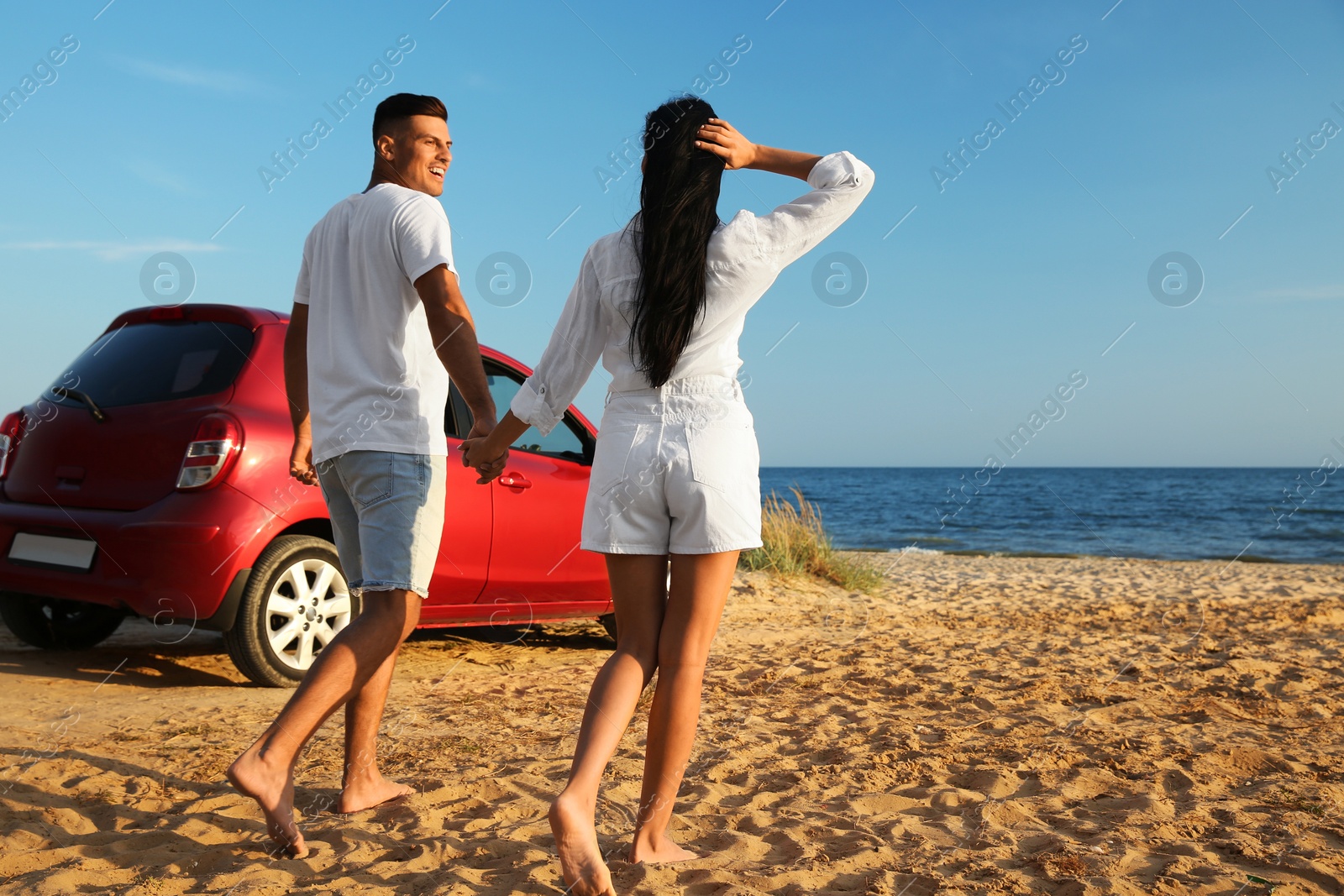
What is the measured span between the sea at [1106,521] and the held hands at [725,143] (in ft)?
29.7

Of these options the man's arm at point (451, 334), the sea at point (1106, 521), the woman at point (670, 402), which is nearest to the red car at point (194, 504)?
the man's arm at point (451, 334)

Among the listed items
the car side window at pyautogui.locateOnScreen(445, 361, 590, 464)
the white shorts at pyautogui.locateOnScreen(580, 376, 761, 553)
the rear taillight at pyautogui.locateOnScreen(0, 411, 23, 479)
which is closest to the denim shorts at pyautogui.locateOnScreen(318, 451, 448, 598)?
the white shorts at pyautogui.locateOnScreen(580, 376, 761, 553)

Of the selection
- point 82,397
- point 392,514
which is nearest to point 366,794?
point 392,514

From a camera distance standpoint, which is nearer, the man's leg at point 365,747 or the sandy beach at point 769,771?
the sandy beach at point 769,771

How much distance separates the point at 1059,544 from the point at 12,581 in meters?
22.1

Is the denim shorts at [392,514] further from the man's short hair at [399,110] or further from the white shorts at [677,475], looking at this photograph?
the man's short hair at [399,110]

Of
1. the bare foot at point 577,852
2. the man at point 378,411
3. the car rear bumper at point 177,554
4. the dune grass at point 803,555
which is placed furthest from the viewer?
the dune grass at point 803,555

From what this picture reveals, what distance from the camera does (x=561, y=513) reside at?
5.48m

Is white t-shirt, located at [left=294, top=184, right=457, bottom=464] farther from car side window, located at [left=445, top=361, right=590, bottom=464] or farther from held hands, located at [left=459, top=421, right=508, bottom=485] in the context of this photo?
car side window, located at [left=445, top=361, right=590, bottom=464]

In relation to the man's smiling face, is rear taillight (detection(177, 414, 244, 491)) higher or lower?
lower

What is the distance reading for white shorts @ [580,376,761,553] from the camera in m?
2.19

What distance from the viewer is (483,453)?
96.8 inches

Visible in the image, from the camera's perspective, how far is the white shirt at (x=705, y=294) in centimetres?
223

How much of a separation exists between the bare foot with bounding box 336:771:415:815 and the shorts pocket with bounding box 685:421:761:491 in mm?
1500
